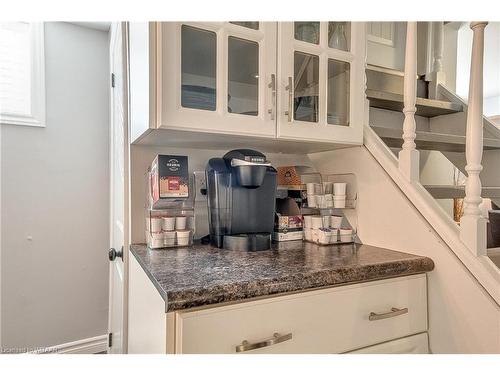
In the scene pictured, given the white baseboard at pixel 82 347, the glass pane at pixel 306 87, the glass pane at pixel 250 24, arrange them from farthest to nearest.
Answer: the white baseboard at pixel 82 347 → the glass pane at pixel 306 87 → the glass pane at pixel 250 24

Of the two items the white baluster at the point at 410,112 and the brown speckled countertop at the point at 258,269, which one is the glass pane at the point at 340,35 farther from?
the brown speckled countertop at the point at 258,269

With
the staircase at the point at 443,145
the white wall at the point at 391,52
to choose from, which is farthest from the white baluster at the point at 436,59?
the white wall at the point at 391,52

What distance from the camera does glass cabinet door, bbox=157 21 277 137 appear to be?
2.85ft

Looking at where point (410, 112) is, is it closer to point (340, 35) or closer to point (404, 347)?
point (340, 35)

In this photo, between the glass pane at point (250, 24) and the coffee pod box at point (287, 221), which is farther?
the coffee pod box at point (287, 221)

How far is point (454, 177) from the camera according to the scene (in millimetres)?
1761

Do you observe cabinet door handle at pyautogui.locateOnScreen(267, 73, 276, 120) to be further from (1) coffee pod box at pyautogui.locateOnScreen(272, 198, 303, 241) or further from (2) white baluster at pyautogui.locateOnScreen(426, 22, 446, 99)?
(2) white baluster at pyautogui.locateOnScreen(426, 22, 446, 99)

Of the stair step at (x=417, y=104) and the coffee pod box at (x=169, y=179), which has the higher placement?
the stair step at (x=417, y=104)

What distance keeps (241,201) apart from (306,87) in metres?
0.47

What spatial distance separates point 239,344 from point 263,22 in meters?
0.94

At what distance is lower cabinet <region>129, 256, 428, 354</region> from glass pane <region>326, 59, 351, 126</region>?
60 cm

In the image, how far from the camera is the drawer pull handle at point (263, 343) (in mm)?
691

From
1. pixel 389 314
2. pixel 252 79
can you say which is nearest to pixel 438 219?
pixel 389 314

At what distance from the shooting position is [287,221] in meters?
1.25
